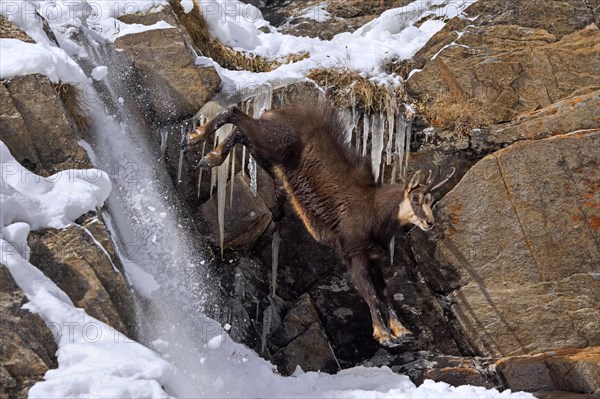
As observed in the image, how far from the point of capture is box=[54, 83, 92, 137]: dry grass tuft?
23.2ft

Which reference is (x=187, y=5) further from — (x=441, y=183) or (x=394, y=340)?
(x=394, y=340)

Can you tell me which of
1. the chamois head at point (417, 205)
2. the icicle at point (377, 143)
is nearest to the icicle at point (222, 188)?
the icicle at point (377, 143)

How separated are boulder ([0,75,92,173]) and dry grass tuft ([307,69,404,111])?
3.37m

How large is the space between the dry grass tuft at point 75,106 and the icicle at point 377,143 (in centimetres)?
311

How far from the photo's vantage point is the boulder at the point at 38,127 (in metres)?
6.27

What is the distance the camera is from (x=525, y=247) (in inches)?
312

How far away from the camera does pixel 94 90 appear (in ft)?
25.6

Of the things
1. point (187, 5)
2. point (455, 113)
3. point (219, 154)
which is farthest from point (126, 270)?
point (455, 113)

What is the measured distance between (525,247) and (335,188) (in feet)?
6.73

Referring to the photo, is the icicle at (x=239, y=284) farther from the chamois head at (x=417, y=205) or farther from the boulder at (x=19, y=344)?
the boulder at (x=19, y=344)

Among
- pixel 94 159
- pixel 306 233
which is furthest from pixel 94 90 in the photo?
pixel 306 233

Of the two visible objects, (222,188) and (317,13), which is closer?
(222,188)

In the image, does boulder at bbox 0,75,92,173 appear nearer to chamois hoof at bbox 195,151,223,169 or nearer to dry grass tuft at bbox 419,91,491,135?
chamois hoof at bbox 195,151,223,169

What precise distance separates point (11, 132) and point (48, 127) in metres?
0.32
